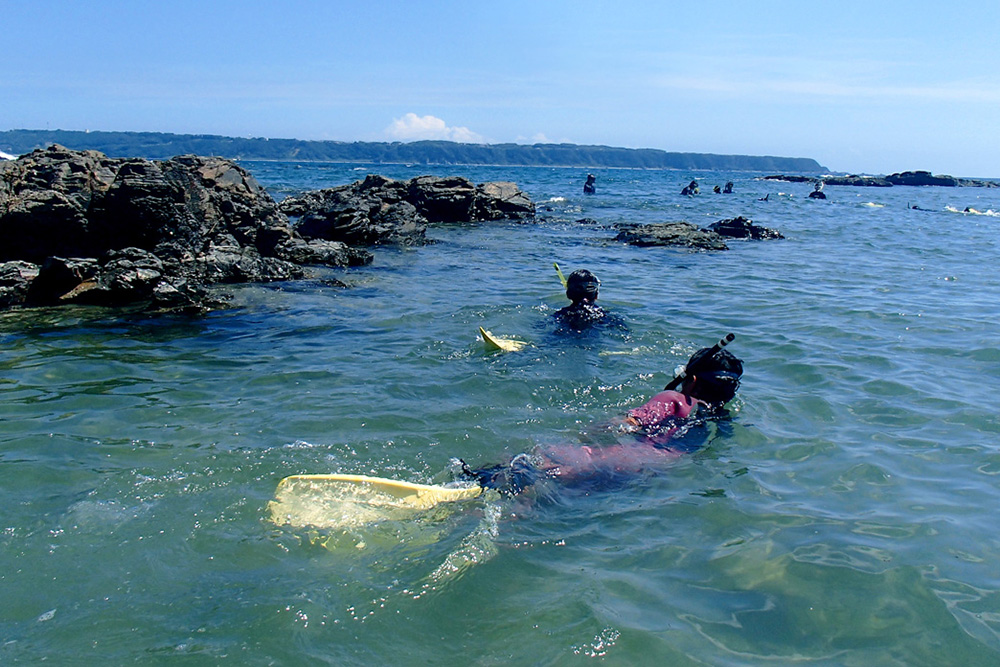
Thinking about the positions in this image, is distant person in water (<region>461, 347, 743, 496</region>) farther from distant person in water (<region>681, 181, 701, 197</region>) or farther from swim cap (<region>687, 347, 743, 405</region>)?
distant person in water (<region>681, 181, 701, 197</region>)

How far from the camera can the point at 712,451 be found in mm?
5961

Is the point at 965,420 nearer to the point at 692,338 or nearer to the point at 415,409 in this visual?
the point at 692,338

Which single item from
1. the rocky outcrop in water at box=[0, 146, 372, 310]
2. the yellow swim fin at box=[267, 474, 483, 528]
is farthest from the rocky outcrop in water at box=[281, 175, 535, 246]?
the yellow swim fin at box=[267, 474, 483, 528]

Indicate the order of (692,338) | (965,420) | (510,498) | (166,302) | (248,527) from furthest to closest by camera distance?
(166,302) < (692,338) < (965,420) < (510,498) < (248,527)

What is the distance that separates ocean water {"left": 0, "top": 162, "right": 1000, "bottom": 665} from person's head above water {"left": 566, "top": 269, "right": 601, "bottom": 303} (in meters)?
0.65

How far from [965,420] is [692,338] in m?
3.77

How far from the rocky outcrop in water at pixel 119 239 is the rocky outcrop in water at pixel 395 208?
4259mm

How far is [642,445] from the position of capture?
576 cm

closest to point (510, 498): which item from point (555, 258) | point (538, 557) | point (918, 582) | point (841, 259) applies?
point (538, 557)

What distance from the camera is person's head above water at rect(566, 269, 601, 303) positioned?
32.4ft

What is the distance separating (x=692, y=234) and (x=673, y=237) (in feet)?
2.96

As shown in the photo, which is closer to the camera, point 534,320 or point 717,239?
point 534,320

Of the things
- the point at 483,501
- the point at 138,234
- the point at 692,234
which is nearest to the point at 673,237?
Answer: the point at 692,234

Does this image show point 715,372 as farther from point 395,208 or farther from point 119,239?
point 395,208
